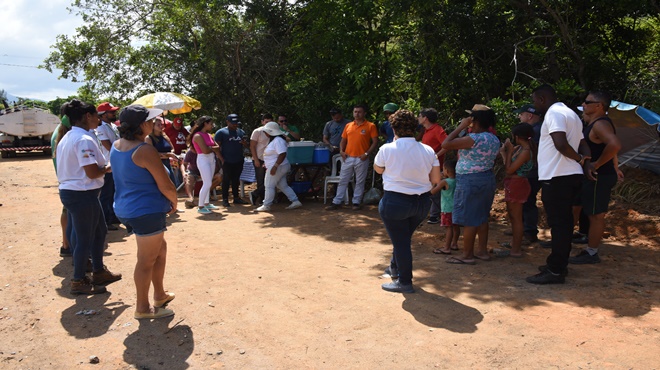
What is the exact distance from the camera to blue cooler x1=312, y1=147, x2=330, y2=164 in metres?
10.7

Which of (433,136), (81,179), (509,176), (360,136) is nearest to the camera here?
(81,179)

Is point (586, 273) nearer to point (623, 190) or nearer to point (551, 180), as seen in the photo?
point (551, 180)

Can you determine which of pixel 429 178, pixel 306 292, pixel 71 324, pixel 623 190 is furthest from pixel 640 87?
pixel 71 324

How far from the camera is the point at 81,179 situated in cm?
524

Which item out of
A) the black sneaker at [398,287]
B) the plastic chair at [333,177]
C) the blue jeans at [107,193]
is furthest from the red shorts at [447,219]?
the blue jeans at [107,193]

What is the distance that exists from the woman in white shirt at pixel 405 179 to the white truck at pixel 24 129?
21609 mm

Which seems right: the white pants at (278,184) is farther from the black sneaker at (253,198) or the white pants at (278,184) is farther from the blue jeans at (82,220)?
the blue jeans at (82,220)

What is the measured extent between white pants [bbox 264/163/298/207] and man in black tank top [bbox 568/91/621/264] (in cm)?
544

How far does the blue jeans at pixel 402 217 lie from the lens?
200 inches

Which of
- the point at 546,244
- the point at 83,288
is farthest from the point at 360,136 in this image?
the point at 83,288

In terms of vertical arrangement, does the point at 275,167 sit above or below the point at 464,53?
below

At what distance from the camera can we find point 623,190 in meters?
8.70

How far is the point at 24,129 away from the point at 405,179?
72.2ft

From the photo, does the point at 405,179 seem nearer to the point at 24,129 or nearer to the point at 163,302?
the point at 163,302
